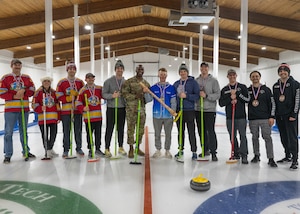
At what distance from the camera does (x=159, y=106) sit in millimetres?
4426

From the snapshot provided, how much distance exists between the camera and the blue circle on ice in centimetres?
254

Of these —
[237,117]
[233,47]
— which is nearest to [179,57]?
[233,47]

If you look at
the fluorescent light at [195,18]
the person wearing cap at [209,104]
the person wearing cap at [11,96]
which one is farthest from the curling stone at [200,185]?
the fluorescent light at [195,18]

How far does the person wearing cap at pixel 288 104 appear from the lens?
155 inches

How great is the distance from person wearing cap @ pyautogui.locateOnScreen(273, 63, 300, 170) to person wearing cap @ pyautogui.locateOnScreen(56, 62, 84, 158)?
3.20 metres

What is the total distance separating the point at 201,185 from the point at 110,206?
40.0 inches

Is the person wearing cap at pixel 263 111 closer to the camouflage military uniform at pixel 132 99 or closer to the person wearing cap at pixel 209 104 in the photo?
the person wearing cap at pixel 209 104

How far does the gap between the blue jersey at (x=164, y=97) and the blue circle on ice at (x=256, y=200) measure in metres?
1.73

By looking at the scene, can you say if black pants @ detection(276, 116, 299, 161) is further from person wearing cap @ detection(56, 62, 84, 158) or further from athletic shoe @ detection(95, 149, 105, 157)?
person wearing cap @ detection(56, 62, 84, 158)

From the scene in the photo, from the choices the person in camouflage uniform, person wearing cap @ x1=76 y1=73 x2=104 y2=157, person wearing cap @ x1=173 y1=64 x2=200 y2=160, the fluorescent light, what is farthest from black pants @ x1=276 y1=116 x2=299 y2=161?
the fluorescent light

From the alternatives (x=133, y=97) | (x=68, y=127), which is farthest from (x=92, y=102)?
(x=133, y=97)

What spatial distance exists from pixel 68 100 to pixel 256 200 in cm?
319

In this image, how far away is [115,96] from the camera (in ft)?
14.3

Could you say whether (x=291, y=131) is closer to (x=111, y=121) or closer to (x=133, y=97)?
(x=133, y=97)
